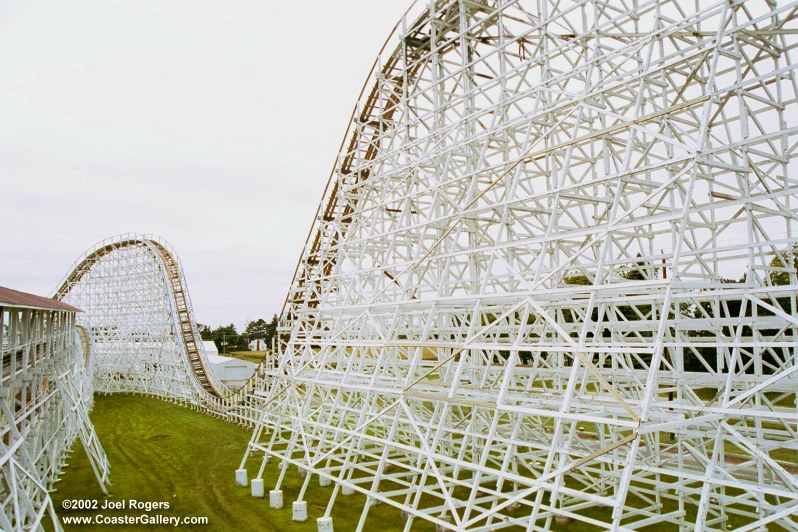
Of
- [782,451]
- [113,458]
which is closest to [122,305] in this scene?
[113,458]

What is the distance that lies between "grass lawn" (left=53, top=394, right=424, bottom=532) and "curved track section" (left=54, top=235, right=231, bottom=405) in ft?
21.4

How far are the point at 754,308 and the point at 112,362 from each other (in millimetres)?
32491

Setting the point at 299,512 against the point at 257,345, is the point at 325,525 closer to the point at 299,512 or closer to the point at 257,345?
the point at 299,512

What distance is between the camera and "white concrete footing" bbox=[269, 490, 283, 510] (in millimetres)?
12094

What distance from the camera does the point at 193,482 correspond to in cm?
1412

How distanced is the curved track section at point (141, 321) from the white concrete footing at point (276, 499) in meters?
15.5

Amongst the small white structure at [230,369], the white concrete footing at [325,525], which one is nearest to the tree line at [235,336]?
the small white structure at [230,369]

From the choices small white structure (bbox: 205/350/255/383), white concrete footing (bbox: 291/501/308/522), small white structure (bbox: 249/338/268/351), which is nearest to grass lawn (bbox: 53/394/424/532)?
white concrete footing (bbox: 291/501/308/522)

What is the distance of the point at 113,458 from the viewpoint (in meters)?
16.9

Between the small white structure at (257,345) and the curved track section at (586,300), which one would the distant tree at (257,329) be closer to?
the small white structure at (257,345)

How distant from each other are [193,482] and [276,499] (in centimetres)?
303

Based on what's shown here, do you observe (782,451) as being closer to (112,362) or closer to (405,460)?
(405,460)

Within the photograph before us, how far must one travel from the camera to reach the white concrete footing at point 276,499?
39.7 ft

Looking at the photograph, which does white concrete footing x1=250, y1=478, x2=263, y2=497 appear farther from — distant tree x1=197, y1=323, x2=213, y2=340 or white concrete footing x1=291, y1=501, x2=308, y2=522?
distant tree x1=197, y1=323, x2=213, y2=340
